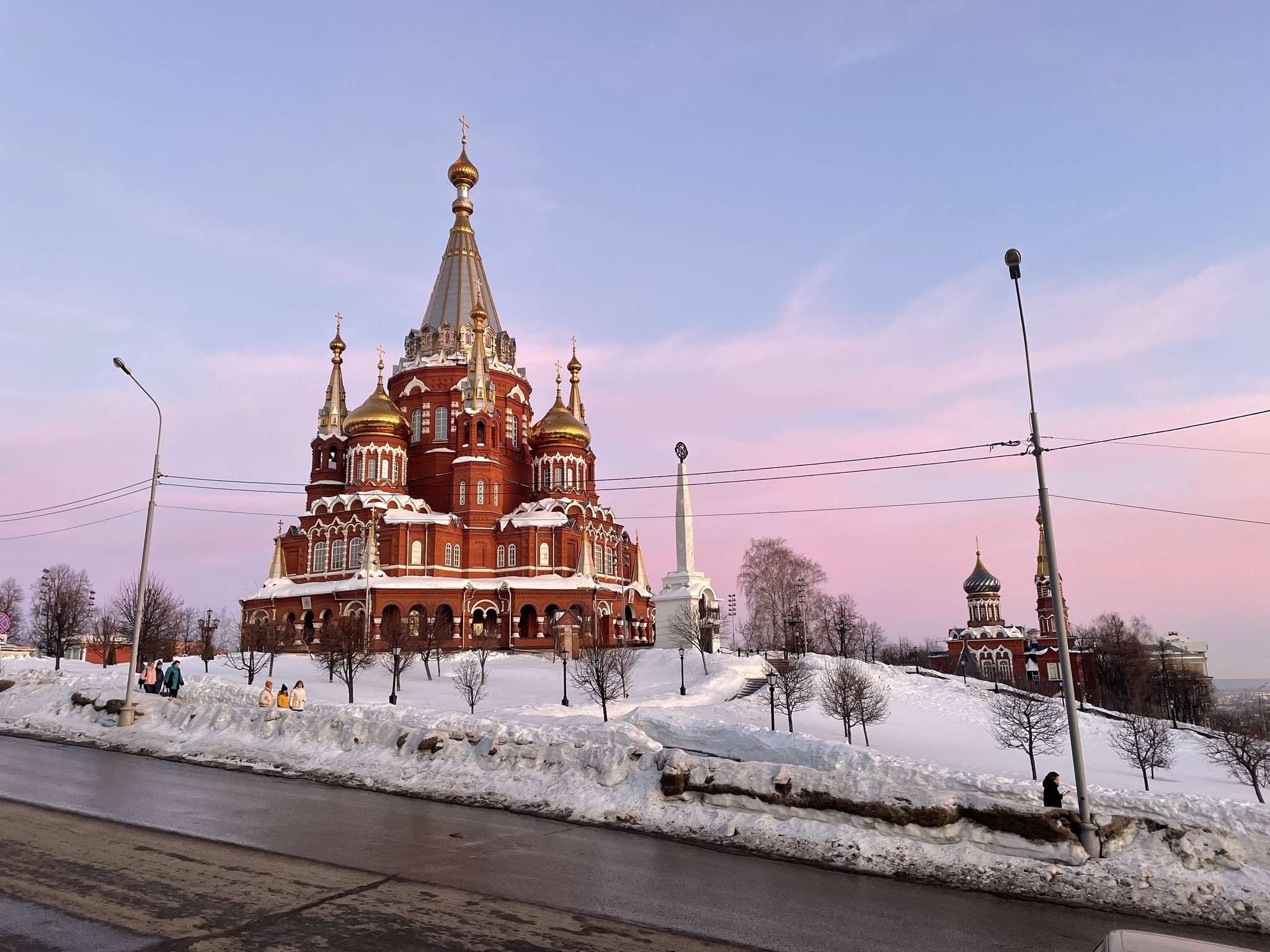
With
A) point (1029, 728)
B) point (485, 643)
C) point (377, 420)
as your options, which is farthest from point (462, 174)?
point (1029, 728)

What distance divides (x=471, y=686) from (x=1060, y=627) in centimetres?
2049

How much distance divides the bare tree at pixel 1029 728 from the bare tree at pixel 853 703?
4008mm

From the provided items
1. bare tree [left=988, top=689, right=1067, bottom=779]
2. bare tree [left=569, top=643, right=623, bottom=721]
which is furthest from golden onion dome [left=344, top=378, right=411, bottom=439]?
bare tree [left=988, top=689, right=1067, bottom=779]

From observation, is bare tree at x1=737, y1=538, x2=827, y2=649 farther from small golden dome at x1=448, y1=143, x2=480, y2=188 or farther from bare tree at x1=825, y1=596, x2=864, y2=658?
small golden dome at x1=448, y1=143, x2=480, y2=188

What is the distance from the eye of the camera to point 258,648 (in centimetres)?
4106

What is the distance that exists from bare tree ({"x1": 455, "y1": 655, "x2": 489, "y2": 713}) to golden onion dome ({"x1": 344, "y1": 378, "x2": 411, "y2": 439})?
76.3 ft

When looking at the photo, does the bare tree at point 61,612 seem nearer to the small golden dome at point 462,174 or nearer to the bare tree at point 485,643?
the bare tree at point 485,643

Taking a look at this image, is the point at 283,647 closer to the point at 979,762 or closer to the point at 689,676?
the point at 689,676

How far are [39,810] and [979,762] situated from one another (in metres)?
24.4

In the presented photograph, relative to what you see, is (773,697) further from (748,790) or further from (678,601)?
(748,790)

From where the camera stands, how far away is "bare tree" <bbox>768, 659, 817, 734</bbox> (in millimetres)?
28516

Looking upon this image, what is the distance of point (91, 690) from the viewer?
21016mm

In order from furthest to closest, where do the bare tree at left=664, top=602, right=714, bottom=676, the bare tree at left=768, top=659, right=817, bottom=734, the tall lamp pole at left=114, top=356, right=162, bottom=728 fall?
the bare tree at left=664, top=602, right=714, bottom=676 → the bare tree at left=768, top=659, right=817, bottom=734 → the tall lamp pole at left=114, top=356, right=162, bottom=728

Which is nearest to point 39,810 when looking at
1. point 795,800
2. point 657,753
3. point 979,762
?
point 657,753
